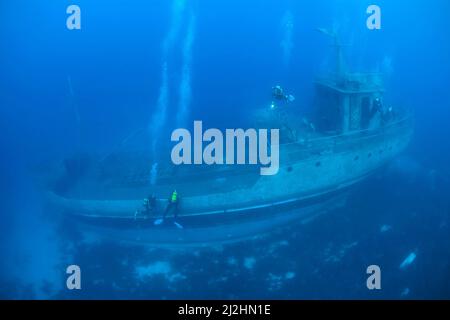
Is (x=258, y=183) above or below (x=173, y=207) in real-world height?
above

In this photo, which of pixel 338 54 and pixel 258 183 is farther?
pixel 338 54

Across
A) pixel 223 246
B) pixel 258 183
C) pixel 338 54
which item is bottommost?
pixel 223 246

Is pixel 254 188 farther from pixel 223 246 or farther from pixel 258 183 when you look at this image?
pixel 223 246

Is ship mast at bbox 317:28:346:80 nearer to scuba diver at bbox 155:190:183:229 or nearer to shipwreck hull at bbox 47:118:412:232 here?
shipwreck hull at bbox 47:118:412:232

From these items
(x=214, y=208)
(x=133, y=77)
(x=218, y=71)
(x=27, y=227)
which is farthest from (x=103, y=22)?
(x=214, y=208)

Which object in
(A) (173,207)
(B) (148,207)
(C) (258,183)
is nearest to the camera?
(B) (148,207)

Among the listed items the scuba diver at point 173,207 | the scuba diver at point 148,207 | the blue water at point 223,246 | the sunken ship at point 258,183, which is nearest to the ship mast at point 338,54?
the sunken ship at point 258,183

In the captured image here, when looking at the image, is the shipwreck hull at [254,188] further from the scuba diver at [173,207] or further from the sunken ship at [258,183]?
the scuba diver at [173,207]

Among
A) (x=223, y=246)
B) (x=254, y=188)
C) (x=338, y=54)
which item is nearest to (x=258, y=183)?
(x=254, y=188)

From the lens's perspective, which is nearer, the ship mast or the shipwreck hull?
the shipwreck hull

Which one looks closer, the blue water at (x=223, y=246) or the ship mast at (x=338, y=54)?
the blue water at (x=223, y=246)

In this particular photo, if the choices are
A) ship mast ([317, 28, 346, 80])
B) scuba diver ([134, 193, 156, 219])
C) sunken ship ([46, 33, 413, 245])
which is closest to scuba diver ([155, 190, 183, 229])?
sunken ship ([46, 33, 413, 245])

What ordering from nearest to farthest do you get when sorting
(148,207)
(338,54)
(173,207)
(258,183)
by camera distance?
(148,207) → (173,207) → (258,183) → (338,54)
